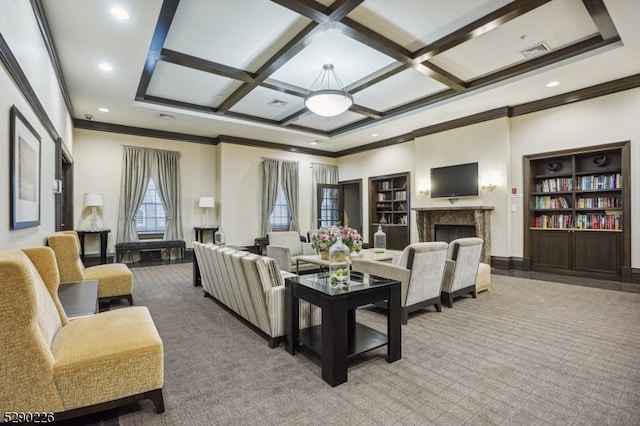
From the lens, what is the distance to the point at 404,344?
2924mm

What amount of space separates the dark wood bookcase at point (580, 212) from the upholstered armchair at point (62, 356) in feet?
21.6

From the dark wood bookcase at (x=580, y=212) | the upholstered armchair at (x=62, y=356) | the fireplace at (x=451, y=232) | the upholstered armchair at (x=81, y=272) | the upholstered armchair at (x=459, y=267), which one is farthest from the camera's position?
the fireplace at (x=451, y=232)

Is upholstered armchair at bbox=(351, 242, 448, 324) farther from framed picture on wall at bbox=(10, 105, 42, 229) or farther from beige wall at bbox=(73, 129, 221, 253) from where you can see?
beige wall at bbox=(73, 129, 221, 253)

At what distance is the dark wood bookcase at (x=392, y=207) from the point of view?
8.62 m

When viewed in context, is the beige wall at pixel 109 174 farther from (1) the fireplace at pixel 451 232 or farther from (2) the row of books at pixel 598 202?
(2) the row of books at pixel 598 202

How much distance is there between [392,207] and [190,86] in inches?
230

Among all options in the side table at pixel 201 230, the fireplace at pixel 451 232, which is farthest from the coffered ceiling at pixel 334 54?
the side table at pixel 201 230

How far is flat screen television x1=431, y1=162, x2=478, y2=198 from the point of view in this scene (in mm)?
6770

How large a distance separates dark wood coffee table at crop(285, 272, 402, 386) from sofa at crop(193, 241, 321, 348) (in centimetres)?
11

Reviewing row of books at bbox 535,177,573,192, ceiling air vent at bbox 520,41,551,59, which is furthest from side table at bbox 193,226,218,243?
row of books at bbox 535,177,573,192

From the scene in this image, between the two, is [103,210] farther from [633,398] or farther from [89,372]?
[633,398]

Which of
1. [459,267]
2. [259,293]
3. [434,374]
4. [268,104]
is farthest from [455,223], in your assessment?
[259,293]

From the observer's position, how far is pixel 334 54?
443 centimetres

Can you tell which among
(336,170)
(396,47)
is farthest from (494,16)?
(336,170)
